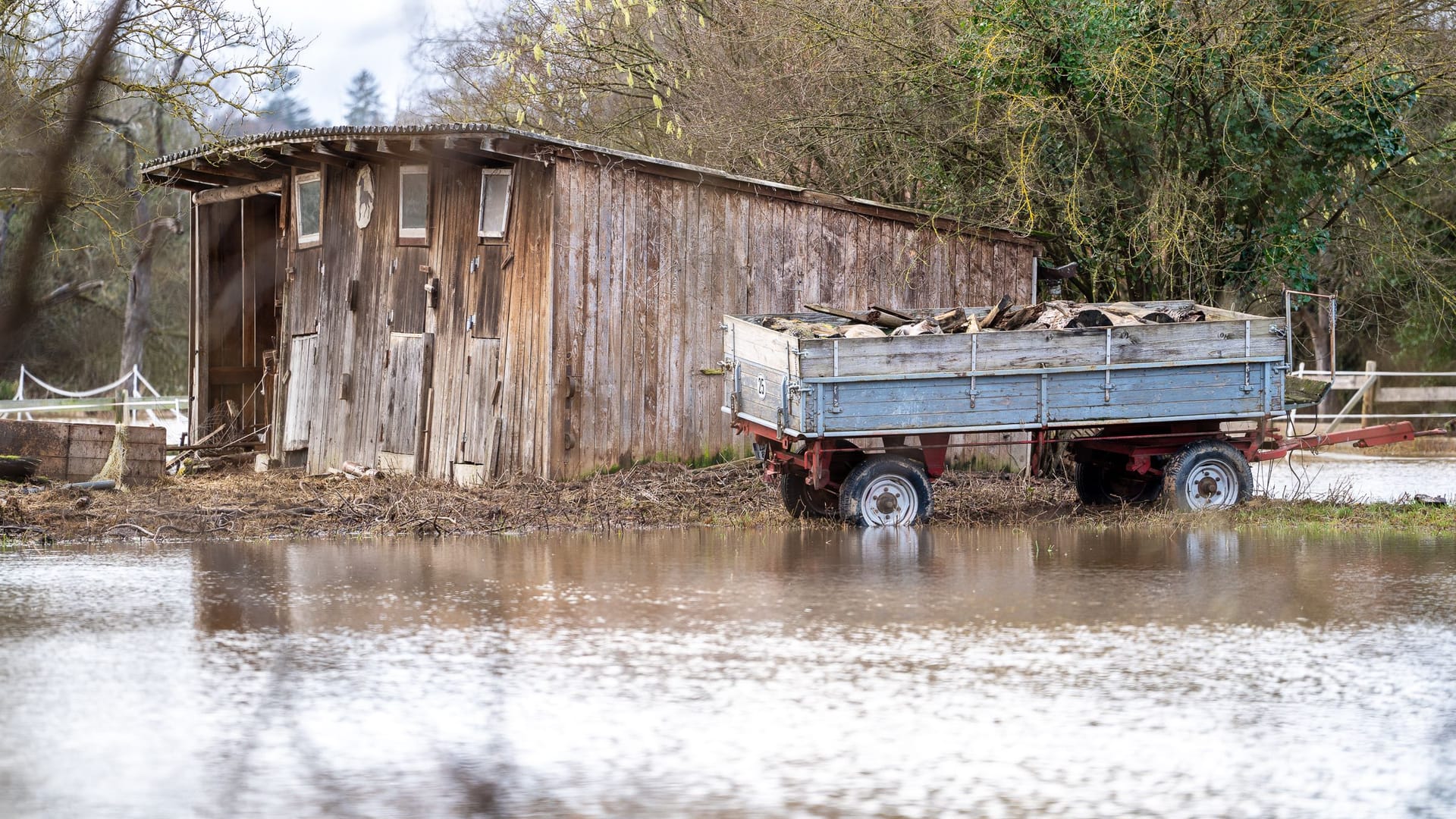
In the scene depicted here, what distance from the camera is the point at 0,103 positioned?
2615mm

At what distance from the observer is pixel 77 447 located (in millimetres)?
17641

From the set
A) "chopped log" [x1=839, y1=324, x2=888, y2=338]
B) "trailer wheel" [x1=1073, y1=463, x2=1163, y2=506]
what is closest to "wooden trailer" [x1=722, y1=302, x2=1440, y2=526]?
"chopped log" [x1=839, y1=324, x2=888, y2=338]

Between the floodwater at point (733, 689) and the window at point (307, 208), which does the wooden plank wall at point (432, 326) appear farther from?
the floodwater at point (733, 689)

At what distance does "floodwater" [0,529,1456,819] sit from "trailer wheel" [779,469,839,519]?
3.77 metres

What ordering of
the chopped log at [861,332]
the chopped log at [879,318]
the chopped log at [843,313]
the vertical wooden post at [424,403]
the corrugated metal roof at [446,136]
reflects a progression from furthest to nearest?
1. the vertical wooden post at [424,403]
2. the corrugated metal roof at [446,136]
3. the chopped log at [843,313]
4. the chopped log at [879,318]
5. the chopped log at [861,332]

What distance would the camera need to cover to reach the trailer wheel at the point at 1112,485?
1545 cm

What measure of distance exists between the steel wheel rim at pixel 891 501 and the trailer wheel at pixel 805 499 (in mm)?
1073

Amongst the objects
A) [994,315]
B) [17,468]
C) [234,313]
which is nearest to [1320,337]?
[994,315]

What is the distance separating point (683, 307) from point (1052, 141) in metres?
5.31

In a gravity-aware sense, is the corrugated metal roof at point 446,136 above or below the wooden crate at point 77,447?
above

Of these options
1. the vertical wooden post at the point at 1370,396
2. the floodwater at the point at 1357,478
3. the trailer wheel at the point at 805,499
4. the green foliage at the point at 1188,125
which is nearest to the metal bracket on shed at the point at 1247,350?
the floodwater at the point at 1357,478

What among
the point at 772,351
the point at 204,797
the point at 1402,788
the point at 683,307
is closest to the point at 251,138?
the point at 683,307

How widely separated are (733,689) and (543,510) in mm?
8550

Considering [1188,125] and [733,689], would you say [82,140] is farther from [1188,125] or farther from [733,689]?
[1188,125]
